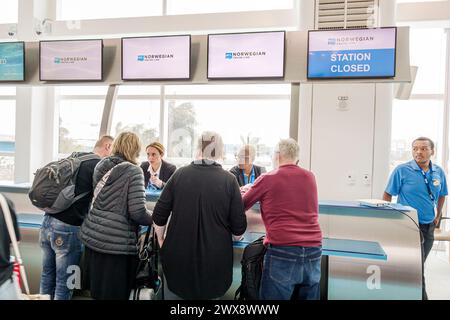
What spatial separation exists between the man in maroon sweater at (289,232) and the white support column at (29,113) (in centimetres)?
530

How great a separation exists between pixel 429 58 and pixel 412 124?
3.37 ft

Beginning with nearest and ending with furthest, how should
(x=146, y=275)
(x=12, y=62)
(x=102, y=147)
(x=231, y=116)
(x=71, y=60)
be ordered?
(x=146, y=275) < (x=102, y=147) < (x=71, y=60) < (x=12, y=62) < (x=231, y=116)

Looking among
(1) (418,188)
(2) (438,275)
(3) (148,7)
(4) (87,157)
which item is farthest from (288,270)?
(3) (148,7)

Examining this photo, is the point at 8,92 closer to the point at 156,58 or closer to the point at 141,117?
the point at 141,117

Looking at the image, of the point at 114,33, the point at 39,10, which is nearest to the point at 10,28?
the point at 39,10

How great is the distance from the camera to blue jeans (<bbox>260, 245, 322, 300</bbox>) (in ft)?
6.45

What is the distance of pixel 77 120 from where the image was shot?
654cm

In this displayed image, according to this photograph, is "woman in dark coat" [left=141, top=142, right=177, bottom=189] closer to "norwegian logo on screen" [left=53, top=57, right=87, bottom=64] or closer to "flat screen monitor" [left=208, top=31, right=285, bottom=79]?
"flat screen monitor" [left=208, top=31, right=285, bottom=79]

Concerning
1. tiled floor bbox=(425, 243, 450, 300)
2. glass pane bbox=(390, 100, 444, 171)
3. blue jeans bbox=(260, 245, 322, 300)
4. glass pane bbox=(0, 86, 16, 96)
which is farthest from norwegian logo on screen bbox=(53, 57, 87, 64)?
glass pane bbox=(390, 100, 444, 171)

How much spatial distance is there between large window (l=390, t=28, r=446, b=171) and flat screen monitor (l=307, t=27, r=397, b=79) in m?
2.37

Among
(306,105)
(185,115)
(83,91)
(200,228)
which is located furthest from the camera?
(83,91)

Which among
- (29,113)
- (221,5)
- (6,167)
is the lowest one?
(6,167)
